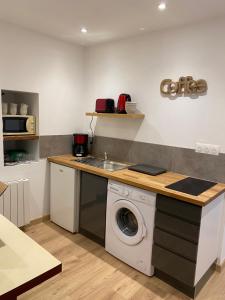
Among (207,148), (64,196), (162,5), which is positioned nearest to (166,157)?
(207,148)

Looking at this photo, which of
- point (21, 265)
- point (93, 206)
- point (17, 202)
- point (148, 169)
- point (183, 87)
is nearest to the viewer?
point (21, 265)

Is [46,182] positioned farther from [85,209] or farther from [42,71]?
[42,71]

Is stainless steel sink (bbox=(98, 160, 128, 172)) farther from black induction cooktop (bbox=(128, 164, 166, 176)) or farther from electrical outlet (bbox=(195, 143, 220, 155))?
electrical outlet (bbox=(195, 143, 220, 155))

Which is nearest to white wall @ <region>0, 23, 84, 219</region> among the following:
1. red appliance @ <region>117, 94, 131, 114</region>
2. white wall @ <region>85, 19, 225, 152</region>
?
white wall @ <region>85, 19, 225, 152</region>

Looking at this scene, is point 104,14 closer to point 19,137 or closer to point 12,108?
point 12,108

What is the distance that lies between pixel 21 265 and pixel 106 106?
2.19 metres

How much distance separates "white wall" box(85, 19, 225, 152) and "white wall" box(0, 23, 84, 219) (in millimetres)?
285

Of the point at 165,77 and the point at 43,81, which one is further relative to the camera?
the point at 43,81

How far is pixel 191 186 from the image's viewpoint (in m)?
2.11

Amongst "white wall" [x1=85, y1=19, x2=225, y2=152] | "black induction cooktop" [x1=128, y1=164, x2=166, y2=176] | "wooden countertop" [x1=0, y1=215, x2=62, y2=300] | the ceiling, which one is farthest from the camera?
"black induction cooktop" [x1=128, y1=164, x2=166, y2=176]

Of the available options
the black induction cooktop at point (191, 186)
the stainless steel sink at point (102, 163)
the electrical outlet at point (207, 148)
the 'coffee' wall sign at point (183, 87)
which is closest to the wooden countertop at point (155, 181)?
the black induction cooktop at point (191, 186)

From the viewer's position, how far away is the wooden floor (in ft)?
6.54

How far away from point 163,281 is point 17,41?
2880mm

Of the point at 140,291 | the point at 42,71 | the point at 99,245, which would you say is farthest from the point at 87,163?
the point at 140,291
